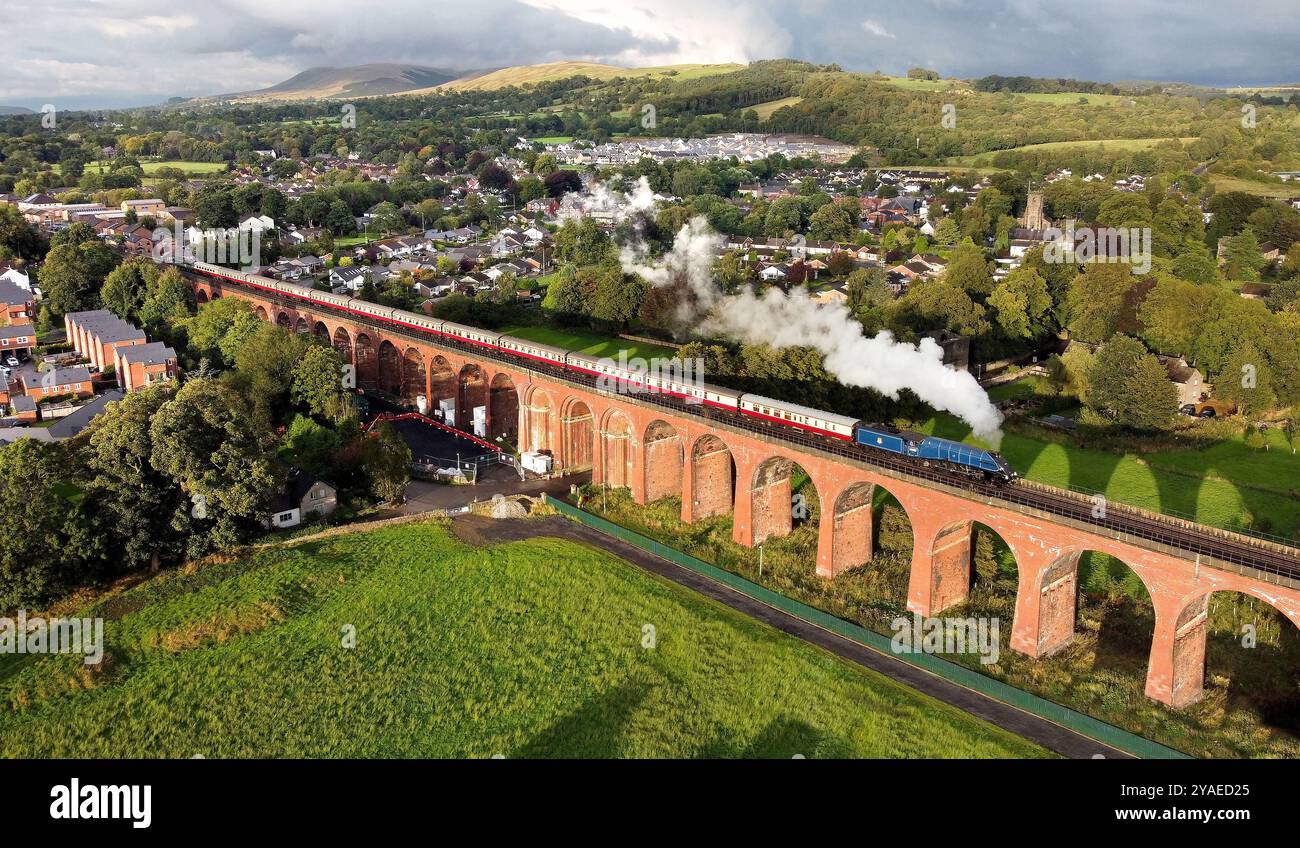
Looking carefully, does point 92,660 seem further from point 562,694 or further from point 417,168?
point 417,168

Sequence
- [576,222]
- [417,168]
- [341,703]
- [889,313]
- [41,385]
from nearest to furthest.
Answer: [341,703] → [41,385] → [889,313] → [576,222] → [417,168]

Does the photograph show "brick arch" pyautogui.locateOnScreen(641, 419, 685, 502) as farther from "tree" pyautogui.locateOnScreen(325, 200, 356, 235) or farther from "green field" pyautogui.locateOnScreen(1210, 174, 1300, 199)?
"green field" pyautogui.locateOnScreen(1210, 174, 1300, 199)

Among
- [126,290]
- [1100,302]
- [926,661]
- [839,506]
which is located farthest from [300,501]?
[1100,302]

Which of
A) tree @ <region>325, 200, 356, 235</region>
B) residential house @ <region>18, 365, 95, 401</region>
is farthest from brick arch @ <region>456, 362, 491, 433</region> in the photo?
tree @ <region>325, 200, 356, 235</region>

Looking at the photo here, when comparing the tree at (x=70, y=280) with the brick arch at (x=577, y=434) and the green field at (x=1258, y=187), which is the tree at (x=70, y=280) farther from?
the green field at (x=1258, y=187)

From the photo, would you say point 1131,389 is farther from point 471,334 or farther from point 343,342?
point 343,342
